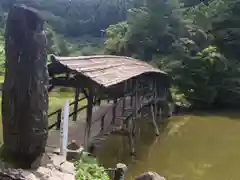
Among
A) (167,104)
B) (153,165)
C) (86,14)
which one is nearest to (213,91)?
(167,104)

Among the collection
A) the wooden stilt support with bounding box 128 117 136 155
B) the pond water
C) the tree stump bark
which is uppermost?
the tree stump bark

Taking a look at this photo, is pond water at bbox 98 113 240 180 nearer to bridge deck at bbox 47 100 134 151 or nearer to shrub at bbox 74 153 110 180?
bridge deck at bbox 47 100 134 151

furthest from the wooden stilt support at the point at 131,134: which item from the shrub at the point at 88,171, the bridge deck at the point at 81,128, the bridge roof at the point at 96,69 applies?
the shrub at the point at 88,171

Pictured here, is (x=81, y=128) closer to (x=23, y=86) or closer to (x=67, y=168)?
(x=67, y=168)

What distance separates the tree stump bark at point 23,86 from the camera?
5.87 meters

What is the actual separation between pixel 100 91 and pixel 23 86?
12.5ft

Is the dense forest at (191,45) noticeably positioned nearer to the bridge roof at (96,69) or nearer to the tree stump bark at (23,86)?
the bridge roof at (96,69)

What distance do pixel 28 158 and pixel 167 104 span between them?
1280 cm

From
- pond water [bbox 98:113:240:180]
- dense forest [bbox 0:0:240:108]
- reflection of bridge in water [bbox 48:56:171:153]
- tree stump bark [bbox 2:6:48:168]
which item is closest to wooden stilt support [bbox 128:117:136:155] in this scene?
reflection of bridge in water [bbox 48:56:171:153]

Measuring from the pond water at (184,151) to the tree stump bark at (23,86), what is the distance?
15.2ft

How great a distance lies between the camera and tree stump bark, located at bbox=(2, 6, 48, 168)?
19.3 feet

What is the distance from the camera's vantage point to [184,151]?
1270cm

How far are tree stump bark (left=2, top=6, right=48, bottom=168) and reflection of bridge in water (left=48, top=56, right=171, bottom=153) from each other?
2.06 metres

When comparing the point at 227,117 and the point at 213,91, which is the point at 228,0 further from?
the point at 227,117
